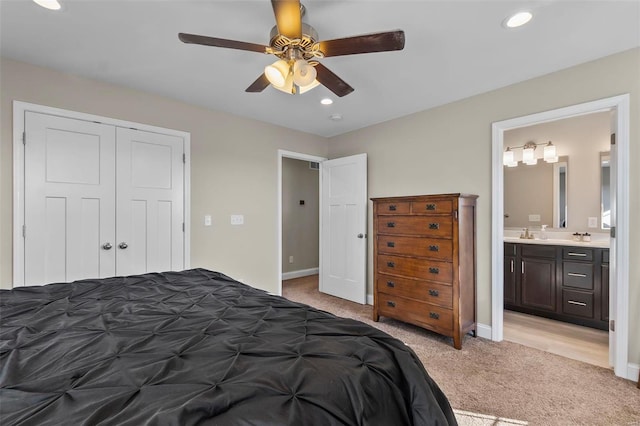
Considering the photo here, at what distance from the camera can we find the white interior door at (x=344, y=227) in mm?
4145

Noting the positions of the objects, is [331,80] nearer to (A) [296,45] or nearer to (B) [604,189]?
(A) [296,45]

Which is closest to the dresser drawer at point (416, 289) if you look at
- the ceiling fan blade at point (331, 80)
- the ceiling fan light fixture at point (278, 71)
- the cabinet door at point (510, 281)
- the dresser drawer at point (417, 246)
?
the dresser drawer at point (417, 246)

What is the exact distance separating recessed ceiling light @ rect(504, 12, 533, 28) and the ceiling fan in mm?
881

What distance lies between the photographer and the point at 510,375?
7.47 feet

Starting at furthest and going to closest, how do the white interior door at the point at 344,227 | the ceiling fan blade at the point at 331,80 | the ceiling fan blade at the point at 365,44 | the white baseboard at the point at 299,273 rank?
1. the white baseboard at the point at 299,273
2. the white interior door at the point at 344,227
3. the ceiling fan blade at the point at 331,80
4. the ceiling fan blade at the point at 365,44

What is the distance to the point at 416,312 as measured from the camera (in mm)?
3047

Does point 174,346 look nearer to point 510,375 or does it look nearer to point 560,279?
point 510,375

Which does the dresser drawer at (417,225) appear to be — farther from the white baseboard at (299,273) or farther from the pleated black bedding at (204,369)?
the white baseboard at (299,273)

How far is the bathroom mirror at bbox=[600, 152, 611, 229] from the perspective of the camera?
11.4ft

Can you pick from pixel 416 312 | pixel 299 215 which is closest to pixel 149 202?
pixel 416 312

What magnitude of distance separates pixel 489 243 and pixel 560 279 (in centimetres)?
116

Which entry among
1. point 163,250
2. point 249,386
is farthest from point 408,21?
point 163,250

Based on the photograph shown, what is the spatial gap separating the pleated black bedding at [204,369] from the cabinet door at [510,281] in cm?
334

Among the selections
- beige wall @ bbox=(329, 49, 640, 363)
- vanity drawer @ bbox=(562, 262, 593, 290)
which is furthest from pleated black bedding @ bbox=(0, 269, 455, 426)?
vanity drawer @ bbox=(562, 262, 593, 290)
